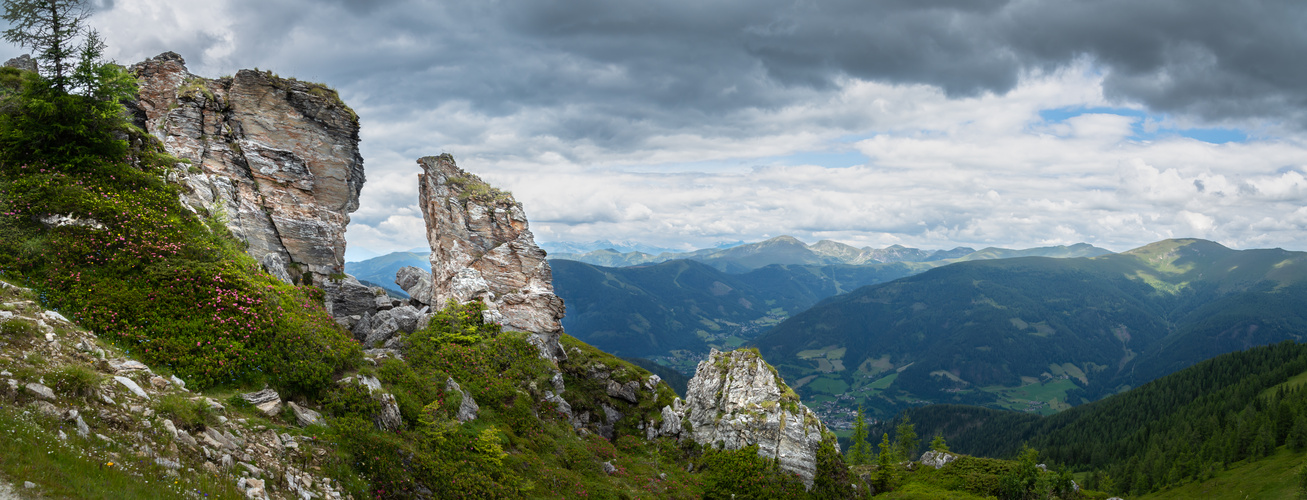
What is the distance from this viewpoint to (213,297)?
23109 mm

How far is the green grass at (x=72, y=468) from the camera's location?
39.0ft

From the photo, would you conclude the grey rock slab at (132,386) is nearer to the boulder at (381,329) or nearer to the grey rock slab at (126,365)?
the grey rock slab at (126,365)

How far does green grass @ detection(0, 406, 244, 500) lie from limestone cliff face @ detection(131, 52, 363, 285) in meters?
31.6

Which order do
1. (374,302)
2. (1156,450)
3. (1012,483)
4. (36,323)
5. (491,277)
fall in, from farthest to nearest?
(1156,450) → (1012,483) → (491,277) → (374,302) → (36,323)

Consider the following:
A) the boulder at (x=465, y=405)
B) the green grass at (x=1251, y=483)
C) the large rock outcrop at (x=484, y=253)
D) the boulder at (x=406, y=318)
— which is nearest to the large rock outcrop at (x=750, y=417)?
the large rock outcrop at (x=484, y=253)

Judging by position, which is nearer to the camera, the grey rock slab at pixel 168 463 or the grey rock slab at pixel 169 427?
the grey rock slab at pixel 168 463

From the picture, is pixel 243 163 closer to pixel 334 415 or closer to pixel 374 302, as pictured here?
pixel 374 302

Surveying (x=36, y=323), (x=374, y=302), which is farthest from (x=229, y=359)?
(x=374, y=302)

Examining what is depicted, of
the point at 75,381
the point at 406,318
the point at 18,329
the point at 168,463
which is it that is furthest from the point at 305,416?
the point at 406,318

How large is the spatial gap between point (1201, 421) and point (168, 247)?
220314mm

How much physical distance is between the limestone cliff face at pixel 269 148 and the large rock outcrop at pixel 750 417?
38334 millimetres

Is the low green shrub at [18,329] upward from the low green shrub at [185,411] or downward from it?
upward

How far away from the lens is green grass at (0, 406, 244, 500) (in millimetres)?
11892

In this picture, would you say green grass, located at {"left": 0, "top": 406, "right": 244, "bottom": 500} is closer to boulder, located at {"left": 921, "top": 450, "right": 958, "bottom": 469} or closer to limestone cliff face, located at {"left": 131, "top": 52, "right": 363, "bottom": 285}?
limestone cliff face, located at {"left": 131, "top": 52, "right": 363, "bottom": 285}
